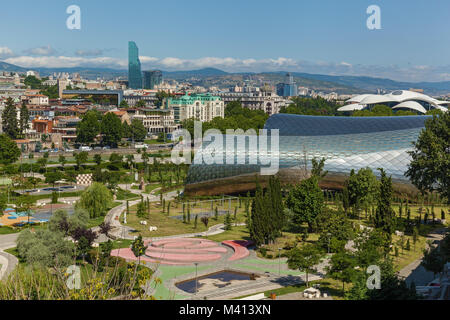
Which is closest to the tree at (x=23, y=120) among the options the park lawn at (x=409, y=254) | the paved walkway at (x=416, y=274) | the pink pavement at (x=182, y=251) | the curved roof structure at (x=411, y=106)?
the pink pavement at (x=182, y=251)

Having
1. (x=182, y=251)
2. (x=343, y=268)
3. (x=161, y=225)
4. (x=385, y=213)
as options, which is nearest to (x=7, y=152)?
(x=161, y=225)

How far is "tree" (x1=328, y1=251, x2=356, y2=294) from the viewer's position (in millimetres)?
22344

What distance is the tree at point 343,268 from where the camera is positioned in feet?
73.3

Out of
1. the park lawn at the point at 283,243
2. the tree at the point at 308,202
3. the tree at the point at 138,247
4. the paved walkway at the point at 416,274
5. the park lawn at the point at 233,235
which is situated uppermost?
the tree at the point at 308,202

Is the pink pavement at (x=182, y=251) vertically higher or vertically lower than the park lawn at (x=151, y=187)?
lower

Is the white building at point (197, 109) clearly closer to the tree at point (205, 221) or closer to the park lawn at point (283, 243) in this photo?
the tree at point (205, 221)

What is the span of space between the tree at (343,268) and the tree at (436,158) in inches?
488

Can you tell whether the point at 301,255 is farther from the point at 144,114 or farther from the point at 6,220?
the point at 144,114

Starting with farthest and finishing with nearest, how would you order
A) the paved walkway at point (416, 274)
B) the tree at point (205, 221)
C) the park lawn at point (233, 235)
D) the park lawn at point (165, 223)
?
1. the tree at point (205, 221)
2. the park lawn at point (165, 223)
3. the park lawn at point (233, 235)
4. the paved walkway at point (416, 274)

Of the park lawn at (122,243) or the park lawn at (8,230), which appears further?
the park lawn at (8,230)

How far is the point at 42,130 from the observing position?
102m

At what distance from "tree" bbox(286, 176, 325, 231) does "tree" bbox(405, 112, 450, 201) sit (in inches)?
276

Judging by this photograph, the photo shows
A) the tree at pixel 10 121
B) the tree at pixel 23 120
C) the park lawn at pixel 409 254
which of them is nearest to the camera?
the park lawn at pixel 409 254

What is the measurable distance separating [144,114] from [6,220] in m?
84.4
